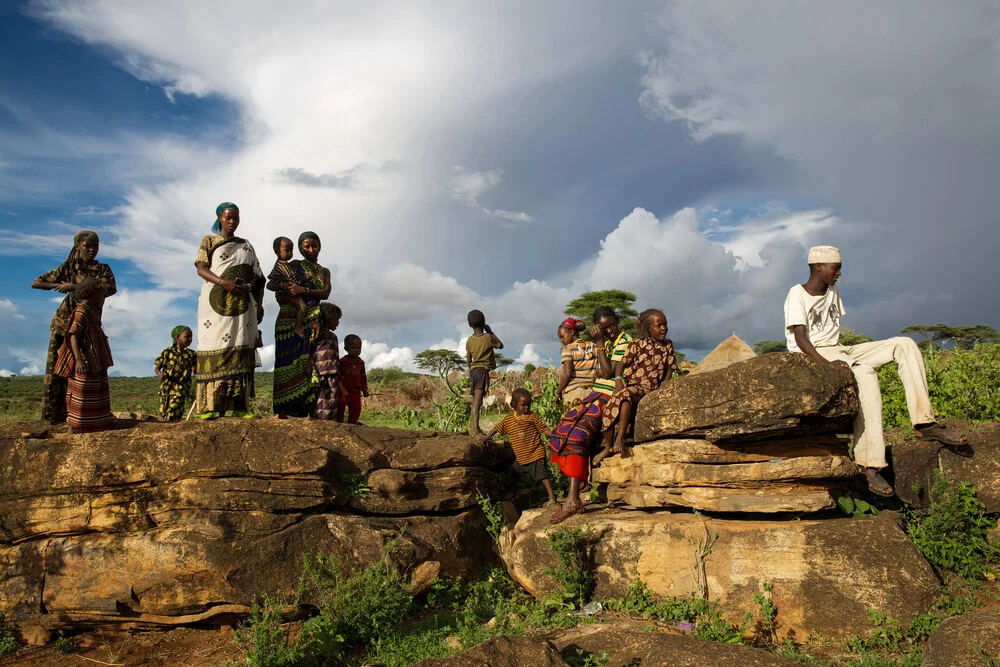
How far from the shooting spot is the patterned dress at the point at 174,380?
27.0 ft

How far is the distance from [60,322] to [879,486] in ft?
26.6

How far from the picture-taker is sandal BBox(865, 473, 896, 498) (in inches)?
241

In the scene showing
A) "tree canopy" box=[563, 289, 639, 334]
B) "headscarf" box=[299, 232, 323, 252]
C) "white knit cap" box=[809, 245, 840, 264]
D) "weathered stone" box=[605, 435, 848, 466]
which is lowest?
"weathered stone" box=[605, 435, 848, 466]

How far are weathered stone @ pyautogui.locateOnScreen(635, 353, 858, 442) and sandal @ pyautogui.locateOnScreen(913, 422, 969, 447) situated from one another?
0.67 meters

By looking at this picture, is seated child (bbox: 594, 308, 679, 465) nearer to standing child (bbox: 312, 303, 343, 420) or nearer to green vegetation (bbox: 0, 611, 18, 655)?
standing child (bbox: 312, 303, 343, 420)

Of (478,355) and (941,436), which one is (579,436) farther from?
(941,436)

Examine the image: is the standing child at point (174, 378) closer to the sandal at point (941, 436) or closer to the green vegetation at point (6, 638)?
the green vegetation at point (6, 638)

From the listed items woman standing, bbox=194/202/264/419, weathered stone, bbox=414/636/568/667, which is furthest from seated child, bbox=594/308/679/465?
woman standing, bbox=194/202/264/419

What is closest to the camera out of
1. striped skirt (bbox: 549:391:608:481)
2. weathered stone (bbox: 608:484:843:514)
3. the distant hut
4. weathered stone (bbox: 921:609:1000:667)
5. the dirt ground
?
weathered stone (bbox: 921:609:1000:667)

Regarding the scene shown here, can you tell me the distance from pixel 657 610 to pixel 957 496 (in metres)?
2.90

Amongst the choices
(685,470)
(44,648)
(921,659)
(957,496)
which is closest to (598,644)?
(685,470)

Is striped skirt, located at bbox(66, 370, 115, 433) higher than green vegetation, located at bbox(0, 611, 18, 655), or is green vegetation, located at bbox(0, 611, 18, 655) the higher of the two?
striped skirt, located at bbox(66, 370, 115, 433)

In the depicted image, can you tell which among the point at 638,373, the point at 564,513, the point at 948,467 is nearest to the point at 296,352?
the point at 564,513

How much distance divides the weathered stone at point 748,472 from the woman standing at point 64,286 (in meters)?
5.90
